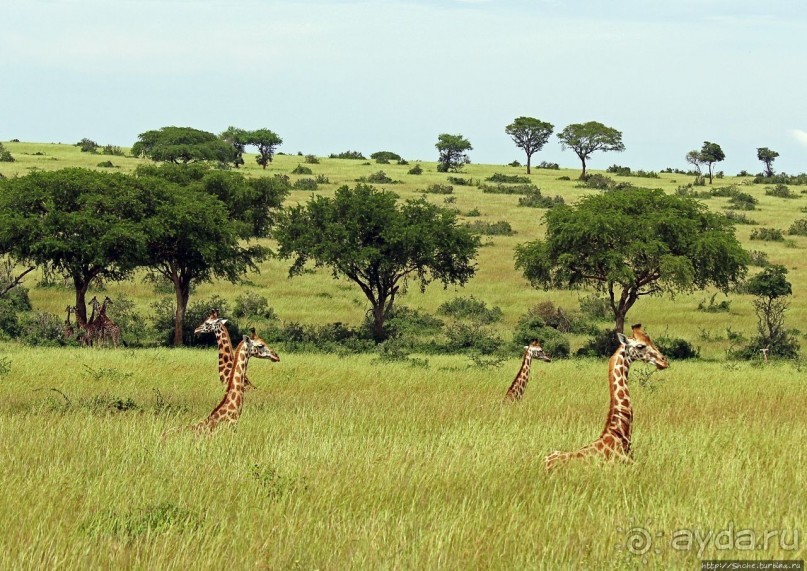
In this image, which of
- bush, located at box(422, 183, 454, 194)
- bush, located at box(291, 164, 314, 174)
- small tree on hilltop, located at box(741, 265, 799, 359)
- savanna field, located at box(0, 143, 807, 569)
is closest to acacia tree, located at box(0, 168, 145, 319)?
savanna field, located at box(0, 143, 807, 569)

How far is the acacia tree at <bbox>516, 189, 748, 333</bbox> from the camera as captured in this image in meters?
37.7

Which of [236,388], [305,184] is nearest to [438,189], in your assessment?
[305,184]

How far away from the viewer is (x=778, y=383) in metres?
23.4

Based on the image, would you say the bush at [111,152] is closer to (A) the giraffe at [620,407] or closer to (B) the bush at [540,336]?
(B) the bush at [540,336]

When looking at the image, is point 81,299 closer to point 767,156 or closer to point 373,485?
point 373,485

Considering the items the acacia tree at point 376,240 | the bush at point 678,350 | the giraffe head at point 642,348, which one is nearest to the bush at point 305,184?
the acacia tree at point 376,240

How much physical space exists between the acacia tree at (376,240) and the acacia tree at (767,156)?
9951 centimetres

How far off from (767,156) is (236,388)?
130m

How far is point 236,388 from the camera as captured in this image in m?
13.0

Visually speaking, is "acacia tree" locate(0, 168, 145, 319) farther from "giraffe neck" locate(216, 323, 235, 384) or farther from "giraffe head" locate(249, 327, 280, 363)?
"giraffe head" locate(249, 327, 280, 363)

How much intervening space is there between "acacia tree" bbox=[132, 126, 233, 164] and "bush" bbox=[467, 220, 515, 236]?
100 feet

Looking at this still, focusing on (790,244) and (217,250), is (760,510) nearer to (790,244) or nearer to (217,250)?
(217,250)

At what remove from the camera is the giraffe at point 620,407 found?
10531 mm

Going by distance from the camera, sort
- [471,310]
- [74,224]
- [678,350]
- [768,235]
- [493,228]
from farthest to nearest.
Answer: [768,235], [493,228], [471,310], [74,224], [678,350]
